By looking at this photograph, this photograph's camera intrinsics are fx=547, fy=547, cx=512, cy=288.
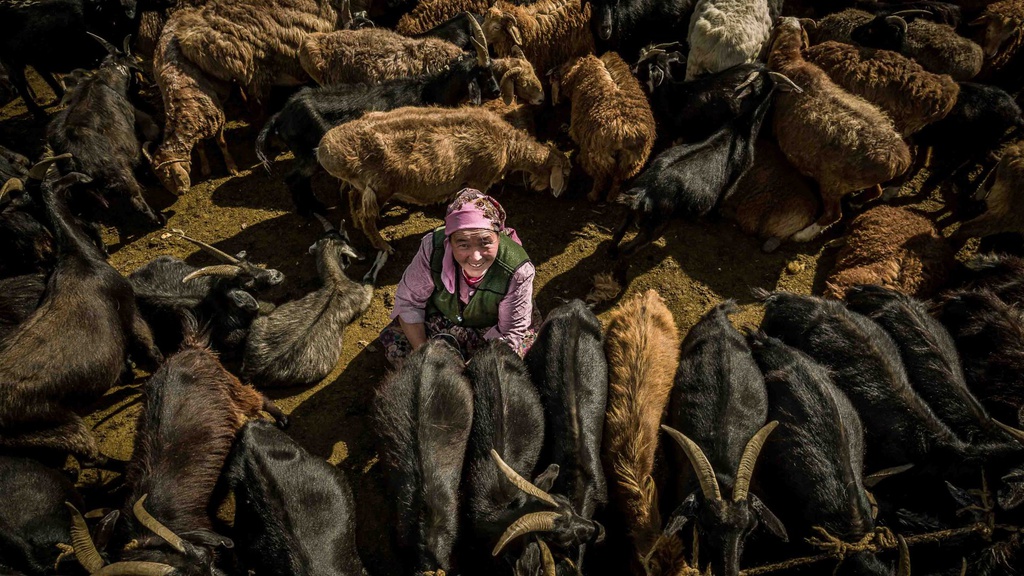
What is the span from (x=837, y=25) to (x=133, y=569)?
9.22 m

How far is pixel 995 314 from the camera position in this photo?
15.3 ft

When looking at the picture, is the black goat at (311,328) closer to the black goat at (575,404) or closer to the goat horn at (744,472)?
the black goat at (575,404)

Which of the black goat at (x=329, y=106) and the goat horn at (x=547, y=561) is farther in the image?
the black goat at (x=329, y=106)

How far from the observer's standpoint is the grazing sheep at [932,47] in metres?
6.68

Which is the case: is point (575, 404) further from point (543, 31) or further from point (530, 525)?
point (543, 31)

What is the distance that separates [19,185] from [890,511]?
812 centimetres

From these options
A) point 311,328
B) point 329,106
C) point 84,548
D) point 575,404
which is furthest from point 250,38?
point 575,404

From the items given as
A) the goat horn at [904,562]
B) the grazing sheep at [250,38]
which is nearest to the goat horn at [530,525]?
the goat horn at [904,562]

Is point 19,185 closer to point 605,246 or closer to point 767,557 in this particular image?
point 605,246

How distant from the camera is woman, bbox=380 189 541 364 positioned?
13.0ft

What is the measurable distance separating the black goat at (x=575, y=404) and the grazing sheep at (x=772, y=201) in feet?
8.90

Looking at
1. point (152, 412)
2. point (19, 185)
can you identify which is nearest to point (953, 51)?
point (152, 412)

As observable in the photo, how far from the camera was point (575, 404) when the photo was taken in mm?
4066

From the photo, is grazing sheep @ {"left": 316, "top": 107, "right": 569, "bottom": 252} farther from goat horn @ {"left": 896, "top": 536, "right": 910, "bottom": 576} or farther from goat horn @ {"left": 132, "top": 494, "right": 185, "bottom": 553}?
goat horn @ {"left": 896, "top": 536, "right": 910, "bottom": 576}
